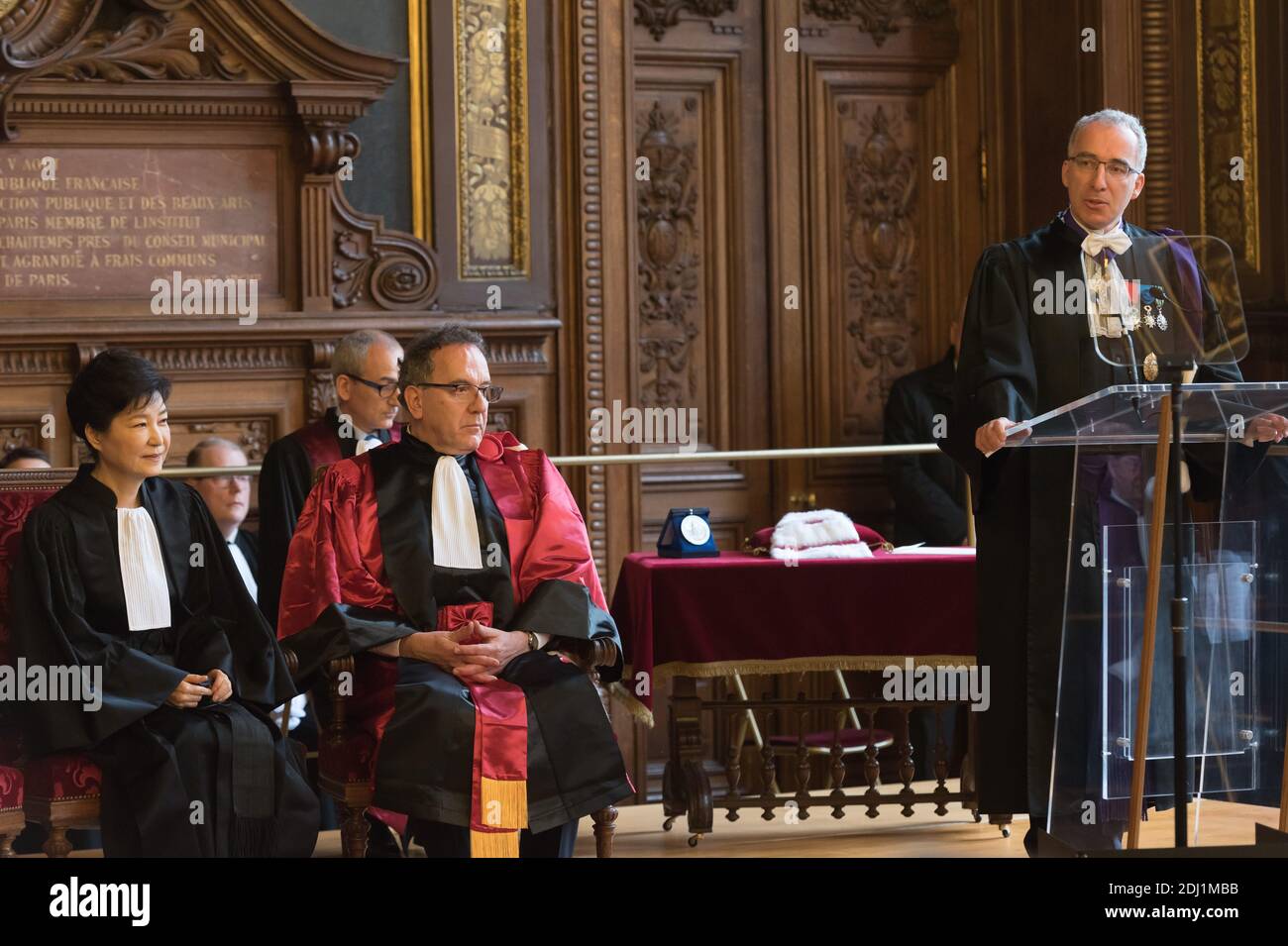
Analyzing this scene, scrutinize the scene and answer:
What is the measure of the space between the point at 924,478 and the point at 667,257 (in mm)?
1542

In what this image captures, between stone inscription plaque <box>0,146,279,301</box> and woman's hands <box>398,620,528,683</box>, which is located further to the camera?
stone inscription plaque <box>0,146,279,301</box>

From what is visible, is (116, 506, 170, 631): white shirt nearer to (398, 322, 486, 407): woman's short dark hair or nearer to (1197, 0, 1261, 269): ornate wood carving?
(398, 322, 486, 407): woman's short dark hair

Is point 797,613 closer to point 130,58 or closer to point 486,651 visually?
point 486,651

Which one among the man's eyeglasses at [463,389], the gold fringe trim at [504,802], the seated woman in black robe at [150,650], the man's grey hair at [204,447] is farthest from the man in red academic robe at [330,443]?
the gold fringe trim at [504,802]

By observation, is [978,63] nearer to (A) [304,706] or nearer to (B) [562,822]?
(A) [304,706]

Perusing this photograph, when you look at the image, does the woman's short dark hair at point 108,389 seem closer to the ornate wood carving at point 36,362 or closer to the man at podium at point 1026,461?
the man at podium at point 1026,461

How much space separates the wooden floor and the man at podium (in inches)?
21.5

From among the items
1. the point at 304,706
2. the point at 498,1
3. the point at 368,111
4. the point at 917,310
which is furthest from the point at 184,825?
the point at 917,310

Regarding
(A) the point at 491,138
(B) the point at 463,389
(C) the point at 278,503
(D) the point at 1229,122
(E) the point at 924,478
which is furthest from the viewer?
(E) the point at 924,478

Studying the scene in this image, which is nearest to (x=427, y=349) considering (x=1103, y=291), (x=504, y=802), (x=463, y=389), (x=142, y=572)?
(x=463, y=389)

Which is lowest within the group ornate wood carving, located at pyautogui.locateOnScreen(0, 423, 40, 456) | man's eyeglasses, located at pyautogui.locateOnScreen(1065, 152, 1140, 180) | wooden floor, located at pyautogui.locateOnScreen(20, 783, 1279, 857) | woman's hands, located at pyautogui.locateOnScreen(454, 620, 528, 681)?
wooden floor, located at pyautogui.locateOnScreen(20, 783, 1279, 857)

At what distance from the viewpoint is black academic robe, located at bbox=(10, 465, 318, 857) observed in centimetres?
411

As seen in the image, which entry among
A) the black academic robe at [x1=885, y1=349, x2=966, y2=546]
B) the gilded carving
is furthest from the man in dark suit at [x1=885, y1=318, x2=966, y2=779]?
the gilded carving

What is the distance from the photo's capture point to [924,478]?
298 inches
